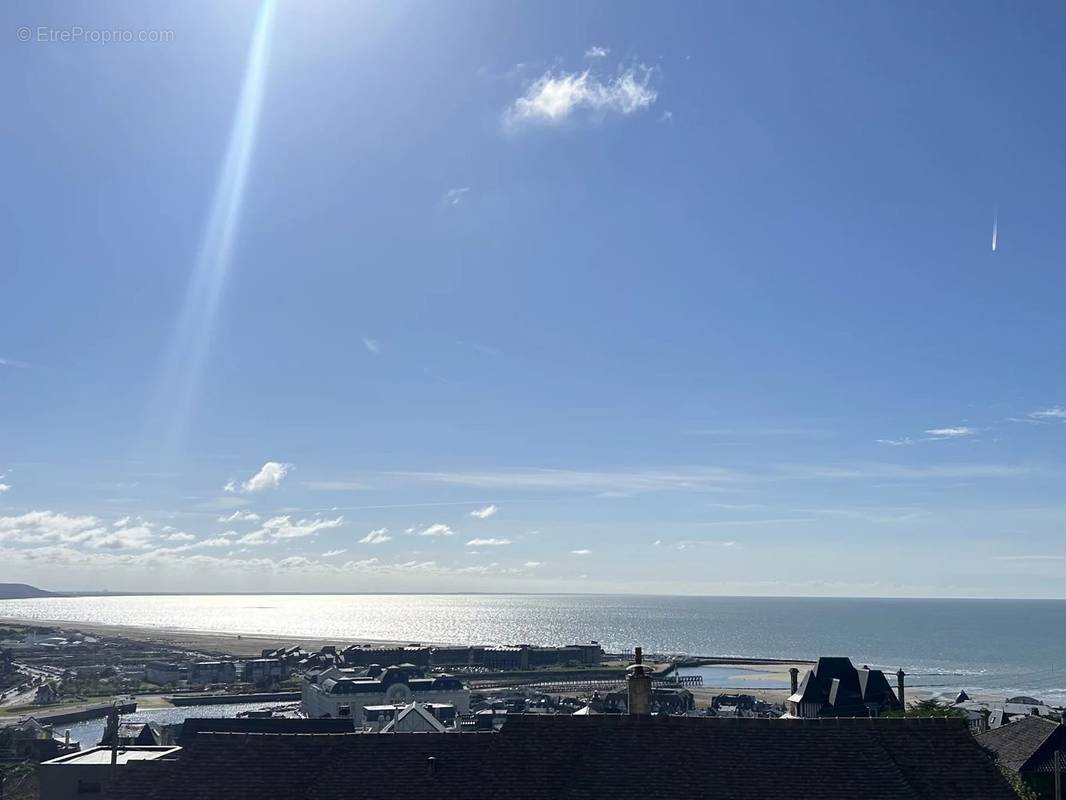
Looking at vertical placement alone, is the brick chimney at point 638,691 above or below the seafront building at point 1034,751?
above

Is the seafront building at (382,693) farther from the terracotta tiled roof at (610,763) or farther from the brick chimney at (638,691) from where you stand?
the terracotta tiled roof at (610,763)

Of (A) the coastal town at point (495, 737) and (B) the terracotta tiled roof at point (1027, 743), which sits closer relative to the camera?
(A) the coastal town at point (495, 737)

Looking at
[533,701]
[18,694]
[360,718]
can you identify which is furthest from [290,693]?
[360,718]

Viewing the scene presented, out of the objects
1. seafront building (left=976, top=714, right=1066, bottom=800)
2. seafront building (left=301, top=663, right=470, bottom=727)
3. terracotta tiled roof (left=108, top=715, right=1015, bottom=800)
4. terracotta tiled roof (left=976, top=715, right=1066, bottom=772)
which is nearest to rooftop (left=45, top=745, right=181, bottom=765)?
terracotta tiled roof (left=108, top=715, right=1015, bottom=800)

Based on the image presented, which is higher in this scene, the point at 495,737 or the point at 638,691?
the point at 638,691

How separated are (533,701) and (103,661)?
113050mm

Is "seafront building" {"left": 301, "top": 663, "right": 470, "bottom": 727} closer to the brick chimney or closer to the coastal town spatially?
the coastal town

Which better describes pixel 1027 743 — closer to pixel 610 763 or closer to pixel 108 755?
pixel 610 763

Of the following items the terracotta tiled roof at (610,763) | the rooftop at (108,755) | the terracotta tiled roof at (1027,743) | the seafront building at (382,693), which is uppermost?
the terracotta tiled roof at (610,763)

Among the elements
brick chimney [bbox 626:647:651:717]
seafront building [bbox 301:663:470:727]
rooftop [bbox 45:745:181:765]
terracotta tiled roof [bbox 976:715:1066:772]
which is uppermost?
brick chimney [bbox 626:647:651:717]

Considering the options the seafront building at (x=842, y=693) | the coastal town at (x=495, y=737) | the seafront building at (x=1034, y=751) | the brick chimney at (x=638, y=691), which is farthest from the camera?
the seafront building at (x=842, y=693)

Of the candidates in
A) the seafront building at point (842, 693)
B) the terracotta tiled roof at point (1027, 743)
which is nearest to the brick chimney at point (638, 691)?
the terracotta tiled roof at point (1027, 743)

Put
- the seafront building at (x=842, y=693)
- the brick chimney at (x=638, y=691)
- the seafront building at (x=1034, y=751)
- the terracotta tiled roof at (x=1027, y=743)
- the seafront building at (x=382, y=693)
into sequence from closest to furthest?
the brick chimney at (x=638, y=691) → the seafront building at (x=1034, y=751) → the terracotta tiled roof at (x=1027, y=743) → the seafront building at (x=842, y=693) → the seafront building at (x=382, y=693)

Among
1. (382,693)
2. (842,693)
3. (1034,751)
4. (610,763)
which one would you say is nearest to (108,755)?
(610,763)
